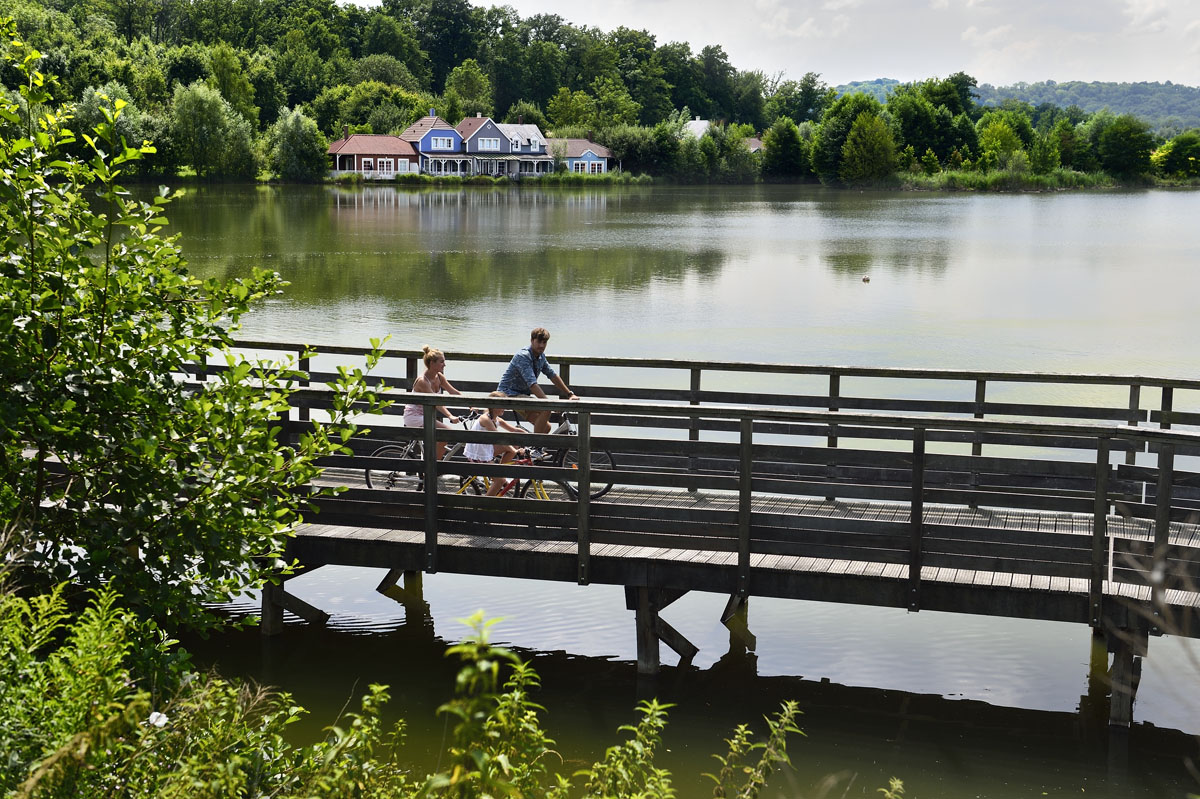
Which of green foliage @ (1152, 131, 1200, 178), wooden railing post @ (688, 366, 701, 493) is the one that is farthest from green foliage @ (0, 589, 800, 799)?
green foliage @ (1152, 131, 1200, 178)

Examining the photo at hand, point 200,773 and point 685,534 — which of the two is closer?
point 200,773

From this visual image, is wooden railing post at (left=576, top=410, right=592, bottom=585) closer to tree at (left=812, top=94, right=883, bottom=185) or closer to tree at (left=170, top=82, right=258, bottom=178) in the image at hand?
tree at (left=170, top=82, right=258, bottom=178)

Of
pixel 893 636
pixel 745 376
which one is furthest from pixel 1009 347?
pixel 893 636

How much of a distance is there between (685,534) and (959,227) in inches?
2406

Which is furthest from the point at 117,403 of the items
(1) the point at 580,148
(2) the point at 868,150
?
(1) the point at 580,148

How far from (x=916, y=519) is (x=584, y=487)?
2.11 metres

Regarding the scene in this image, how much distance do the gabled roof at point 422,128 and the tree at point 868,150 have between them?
39868 millimetres

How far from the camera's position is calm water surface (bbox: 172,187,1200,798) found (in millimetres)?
7906

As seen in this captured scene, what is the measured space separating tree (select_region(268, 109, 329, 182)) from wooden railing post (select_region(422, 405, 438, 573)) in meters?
96.3

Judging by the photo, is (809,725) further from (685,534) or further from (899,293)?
(899,293)

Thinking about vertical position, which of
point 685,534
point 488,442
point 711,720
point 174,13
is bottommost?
point 711,720

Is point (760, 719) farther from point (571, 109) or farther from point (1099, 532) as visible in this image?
point (571, 109)

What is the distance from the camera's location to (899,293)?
37.9 metres

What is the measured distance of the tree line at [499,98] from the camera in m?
101
